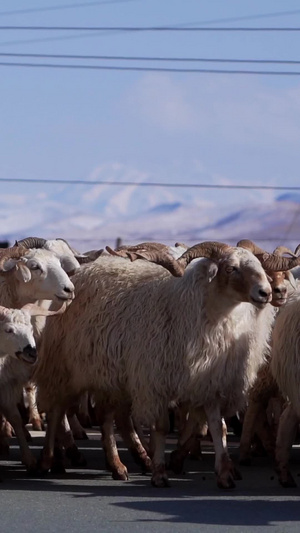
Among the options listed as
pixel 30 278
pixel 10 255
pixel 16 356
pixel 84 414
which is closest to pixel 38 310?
pixel 30 278

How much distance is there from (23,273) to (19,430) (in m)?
1.59

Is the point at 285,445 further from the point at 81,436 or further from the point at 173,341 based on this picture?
the point at 81,436

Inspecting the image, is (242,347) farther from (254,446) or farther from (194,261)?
(254,446)

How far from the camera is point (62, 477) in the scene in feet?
42.4

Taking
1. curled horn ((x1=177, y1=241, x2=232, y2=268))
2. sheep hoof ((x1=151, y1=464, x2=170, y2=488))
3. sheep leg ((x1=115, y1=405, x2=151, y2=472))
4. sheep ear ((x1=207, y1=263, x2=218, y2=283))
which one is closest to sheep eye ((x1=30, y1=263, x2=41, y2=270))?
curled horn ((x1=177, y1=241, x2=232, y2=268))

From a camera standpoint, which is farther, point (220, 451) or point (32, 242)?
point (32, 242)

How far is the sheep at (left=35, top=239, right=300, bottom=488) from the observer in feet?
40.1

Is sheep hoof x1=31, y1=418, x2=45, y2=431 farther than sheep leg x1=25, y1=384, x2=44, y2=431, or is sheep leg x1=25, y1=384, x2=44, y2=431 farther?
sheep hoof x1=31, y1=418, x2=45, y2=431

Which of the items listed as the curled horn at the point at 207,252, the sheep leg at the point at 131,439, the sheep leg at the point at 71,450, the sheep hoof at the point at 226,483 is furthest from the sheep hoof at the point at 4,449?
the sheep hoof at the point at 226,483

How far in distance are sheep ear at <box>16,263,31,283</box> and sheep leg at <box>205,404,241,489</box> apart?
231 centimetres

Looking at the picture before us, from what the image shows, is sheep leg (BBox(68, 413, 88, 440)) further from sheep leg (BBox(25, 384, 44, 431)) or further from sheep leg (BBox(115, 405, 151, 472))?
sheep leg (BBox(115, 405, 151, 472))

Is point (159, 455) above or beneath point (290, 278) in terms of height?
beneath

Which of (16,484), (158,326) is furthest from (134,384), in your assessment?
(16,484)

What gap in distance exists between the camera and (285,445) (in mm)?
11969
